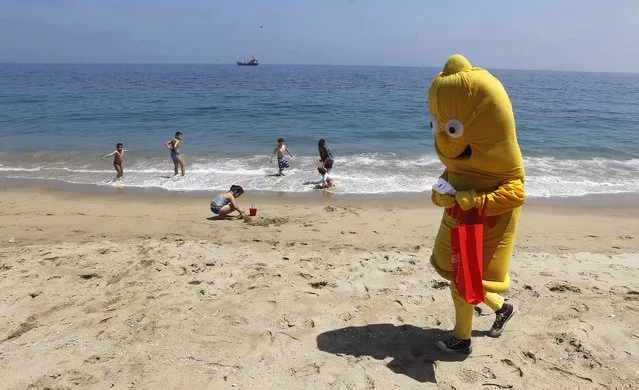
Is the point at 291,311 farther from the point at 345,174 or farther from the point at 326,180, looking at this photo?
the point at 345,174

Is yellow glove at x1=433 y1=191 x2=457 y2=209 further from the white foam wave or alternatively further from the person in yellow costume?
the white foam wave

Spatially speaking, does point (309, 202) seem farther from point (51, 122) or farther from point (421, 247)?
point (51, 122)

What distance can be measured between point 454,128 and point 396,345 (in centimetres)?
217

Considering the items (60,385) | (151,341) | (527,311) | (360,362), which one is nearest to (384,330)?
(360,362)

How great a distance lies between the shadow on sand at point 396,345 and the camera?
4164 mm

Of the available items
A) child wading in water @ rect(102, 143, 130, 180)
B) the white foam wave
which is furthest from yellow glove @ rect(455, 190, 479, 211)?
child wading in water @ rect(102, 143, 130, 180)

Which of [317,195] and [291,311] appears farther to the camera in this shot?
[317,195]

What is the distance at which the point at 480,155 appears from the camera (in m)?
3.62

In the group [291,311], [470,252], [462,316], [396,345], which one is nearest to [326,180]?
[291,311]

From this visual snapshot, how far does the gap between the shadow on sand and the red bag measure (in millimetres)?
798

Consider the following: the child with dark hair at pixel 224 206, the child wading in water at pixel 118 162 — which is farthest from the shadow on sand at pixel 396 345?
the child wading in water at pixel 118 162

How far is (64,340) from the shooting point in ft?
14.6

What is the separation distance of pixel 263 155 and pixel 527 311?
12.3 meters

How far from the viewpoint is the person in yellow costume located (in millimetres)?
3539
